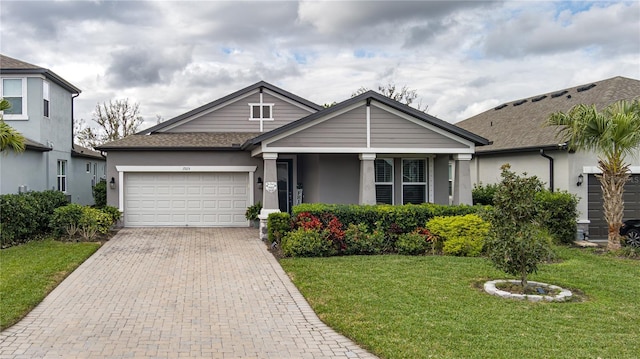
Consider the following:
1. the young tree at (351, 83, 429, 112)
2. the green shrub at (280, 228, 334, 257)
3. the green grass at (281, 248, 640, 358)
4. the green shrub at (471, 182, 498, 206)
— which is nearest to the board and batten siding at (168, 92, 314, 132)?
the green shrub at (471, 182, 498, 206)

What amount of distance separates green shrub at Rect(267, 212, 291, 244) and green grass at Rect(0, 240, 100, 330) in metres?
4.61

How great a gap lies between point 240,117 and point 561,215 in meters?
12.4

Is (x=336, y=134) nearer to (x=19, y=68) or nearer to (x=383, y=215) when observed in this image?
(x=383, y=215)

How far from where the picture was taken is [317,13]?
16.0 meters

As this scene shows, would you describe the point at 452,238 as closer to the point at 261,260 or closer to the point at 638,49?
the point at 261,260

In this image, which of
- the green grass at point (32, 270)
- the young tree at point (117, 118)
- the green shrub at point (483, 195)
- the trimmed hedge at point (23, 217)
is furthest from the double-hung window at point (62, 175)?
the young tree at point (117, 118)

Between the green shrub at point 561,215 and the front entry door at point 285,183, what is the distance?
858 cm

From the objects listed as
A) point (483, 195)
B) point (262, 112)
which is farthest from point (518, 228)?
point (262, 112)

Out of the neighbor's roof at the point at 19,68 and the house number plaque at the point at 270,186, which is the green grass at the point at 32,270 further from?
the neighbor's roof at the point at 19,68

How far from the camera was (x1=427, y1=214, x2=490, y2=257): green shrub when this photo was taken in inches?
505

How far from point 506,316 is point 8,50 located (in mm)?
22248

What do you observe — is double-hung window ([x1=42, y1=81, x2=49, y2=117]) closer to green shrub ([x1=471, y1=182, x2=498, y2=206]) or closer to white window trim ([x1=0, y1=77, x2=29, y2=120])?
white window trim ([x1=0, y1=77, x2=29, y2=120])

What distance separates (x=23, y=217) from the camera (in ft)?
46.9

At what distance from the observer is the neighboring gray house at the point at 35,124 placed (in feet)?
56.1
